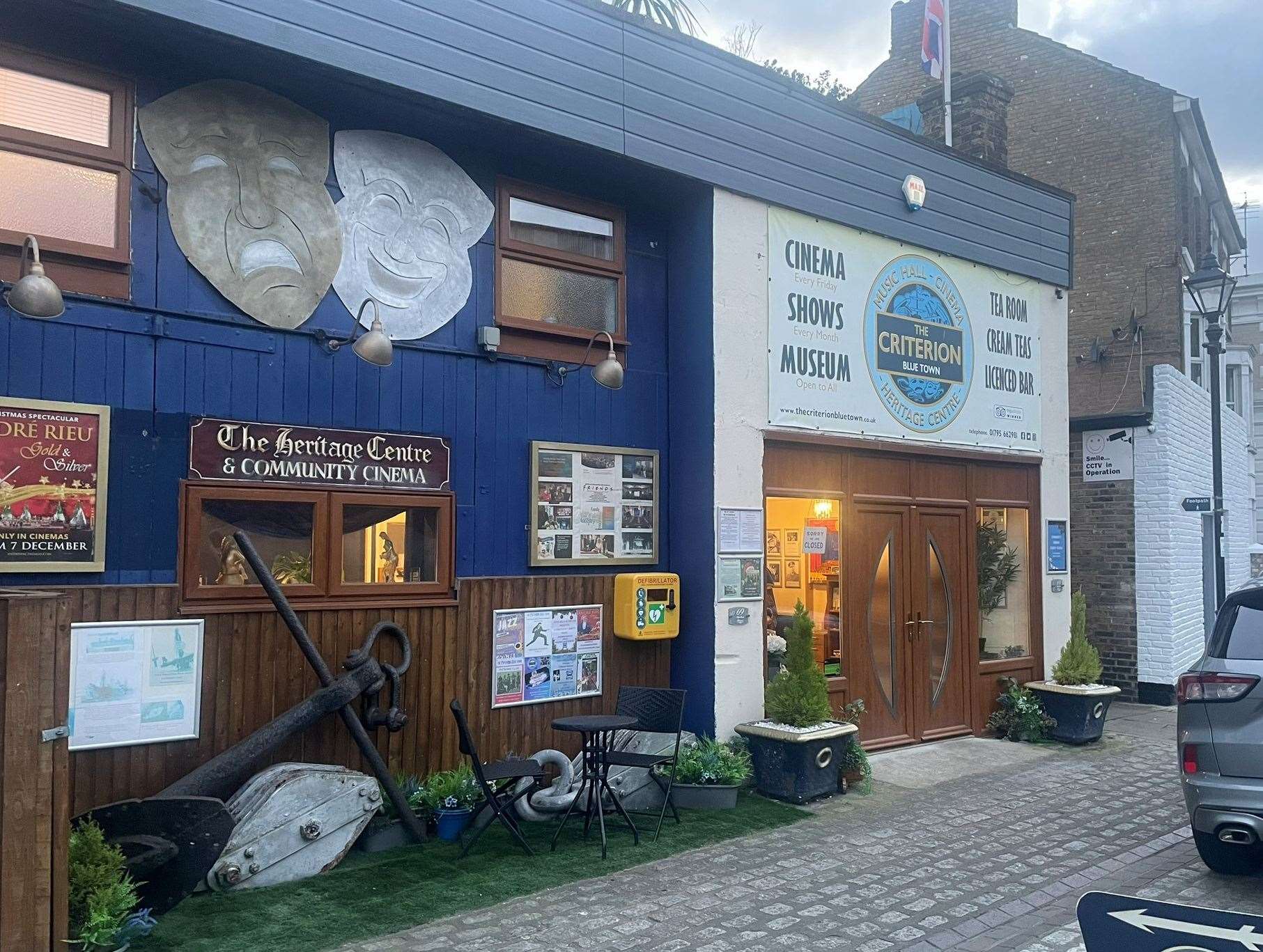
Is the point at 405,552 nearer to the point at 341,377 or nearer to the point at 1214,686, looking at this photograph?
the point at 341,377

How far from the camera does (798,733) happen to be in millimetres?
7625

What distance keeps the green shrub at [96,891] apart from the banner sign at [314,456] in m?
2.24

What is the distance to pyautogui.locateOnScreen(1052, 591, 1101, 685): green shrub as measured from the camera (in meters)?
10.2

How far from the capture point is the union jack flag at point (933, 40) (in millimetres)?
12094

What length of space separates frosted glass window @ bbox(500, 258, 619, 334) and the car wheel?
539 centimetres

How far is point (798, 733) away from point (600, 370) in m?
3.11

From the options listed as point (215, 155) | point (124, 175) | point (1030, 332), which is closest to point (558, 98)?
point (215, 155)

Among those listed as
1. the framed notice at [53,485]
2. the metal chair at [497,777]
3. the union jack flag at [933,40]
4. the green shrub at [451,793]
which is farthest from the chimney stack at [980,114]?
the framed notice at [53,485]

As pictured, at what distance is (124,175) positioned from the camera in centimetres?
600

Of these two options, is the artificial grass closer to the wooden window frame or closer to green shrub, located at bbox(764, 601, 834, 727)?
green shrub, located at bbox(764, 601, 834, 727)

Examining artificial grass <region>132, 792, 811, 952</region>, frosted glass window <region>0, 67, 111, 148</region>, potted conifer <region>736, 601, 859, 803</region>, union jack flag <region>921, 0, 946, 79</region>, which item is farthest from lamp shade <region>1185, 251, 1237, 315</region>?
frosted glass window <region>0, 67, 111, 148</region>

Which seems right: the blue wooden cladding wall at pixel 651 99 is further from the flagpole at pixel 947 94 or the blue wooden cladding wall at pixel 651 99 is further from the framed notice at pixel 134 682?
the framed notice at pixel 134 682

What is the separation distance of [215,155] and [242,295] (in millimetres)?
884

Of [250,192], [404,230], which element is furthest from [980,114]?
[250,192]
